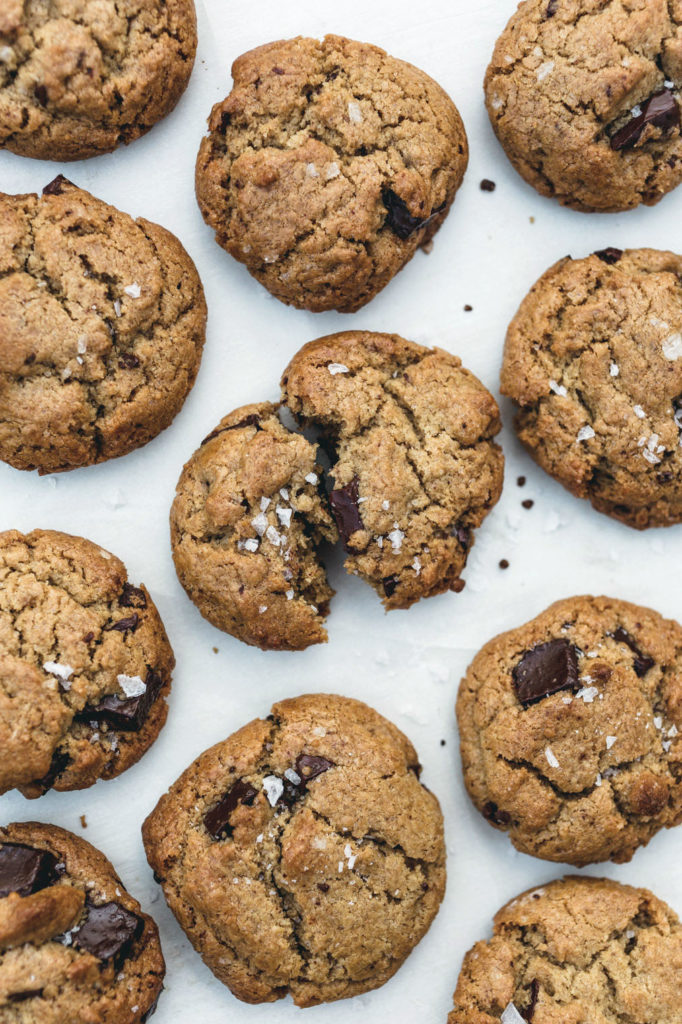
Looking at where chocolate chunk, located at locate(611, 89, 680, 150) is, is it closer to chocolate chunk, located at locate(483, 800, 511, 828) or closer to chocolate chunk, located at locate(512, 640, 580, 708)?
chocolate chunk, located at locate(512, 640, 580, 708)

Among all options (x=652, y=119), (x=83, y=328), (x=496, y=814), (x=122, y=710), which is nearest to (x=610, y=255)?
(x=652, y=119)

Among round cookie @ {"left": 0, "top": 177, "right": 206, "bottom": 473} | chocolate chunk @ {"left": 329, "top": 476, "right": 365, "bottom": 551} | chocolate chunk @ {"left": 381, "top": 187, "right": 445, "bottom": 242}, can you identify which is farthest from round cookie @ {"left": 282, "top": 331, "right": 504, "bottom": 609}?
round cookie @ {"left": 0, "top": 177, "right": 206, "bottom": 473}

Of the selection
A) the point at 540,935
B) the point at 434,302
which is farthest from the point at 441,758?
the point at 434,302

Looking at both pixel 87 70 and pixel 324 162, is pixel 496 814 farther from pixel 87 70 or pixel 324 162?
pixel 87 70

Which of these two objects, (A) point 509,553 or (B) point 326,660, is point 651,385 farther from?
(B) point 326,660

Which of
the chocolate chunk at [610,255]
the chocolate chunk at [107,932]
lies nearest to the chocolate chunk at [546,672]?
the chocolate chunk at [610,255]

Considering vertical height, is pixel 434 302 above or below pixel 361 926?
above
